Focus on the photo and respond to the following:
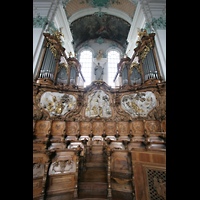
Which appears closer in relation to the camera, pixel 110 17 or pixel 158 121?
pixel 158 121

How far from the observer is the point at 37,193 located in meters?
2.19

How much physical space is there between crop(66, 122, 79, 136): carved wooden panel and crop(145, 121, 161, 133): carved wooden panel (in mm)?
3596

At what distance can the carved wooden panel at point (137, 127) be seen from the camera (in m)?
4.92

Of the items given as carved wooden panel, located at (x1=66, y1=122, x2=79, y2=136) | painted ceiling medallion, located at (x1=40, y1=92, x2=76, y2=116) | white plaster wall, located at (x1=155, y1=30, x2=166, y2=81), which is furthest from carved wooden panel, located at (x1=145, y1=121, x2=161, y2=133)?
painted ceiling medallion, located at (x1=40, y1=92, x2=76, y2=116)

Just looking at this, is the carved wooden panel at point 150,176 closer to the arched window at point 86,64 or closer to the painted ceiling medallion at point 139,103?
the painted ceiling medallion at point 139,103

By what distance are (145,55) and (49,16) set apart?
23.4 feet

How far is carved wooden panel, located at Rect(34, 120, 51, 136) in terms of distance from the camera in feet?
15.1

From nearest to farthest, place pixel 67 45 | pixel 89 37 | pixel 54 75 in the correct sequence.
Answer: pixel 54 75
pixel 67 45
pixel 89 37

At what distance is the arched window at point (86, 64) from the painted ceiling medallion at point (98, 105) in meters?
5.28

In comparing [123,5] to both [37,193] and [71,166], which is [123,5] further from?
[37,193]

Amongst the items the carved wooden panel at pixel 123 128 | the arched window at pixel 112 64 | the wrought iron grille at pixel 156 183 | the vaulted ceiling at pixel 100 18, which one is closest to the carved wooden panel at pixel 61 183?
the wrought iron grille at pixel 156 183

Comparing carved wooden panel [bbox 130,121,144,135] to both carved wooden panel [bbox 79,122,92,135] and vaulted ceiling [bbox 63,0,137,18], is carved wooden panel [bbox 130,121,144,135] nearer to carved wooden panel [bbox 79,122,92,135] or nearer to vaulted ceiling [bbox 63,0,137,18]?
carved wooden panel [bbox 79,122,92,135]

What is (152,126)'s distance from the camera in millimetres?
4840
